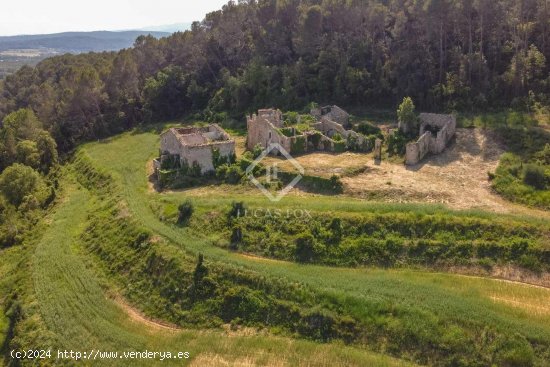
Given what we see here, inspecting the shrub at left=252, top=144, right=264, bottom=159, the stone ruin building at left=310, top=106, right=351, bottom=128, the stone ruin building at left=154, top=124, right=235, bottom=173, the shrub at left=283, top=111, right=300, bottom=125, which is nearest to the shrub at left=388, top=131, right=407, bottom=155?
the stone ruin building at left=310, top=106, right=351, bottom=128

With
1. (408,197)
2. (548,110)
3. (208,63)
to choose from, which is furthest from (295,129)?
(208,63)

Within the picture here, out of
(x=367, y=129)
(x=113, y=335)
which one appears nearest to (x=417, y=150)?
(x=367, y=129)

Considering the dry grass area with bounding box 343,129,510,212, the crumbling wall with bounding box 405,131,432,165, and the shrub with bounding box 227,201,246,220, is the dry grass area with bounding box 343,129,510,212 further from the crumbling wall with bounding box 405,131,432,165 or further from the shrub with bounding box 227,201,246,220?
the shrub with bounding box 227,201,246,220

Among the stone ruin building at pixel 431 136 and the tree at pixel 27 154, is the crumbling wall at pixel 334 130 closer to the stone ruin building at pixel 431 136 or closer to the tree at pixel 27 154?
the stone ruin building at pixel 431 136

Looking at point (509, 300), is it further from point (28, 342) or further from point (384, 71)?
point (384, 71)

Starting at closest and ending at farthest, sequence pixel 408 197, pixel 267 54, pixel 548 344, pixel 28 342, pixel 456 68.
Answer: pixel 548 344 → pixel 28 342 → pixel 408 197 → pixel 456 68 → pixel 267 54
